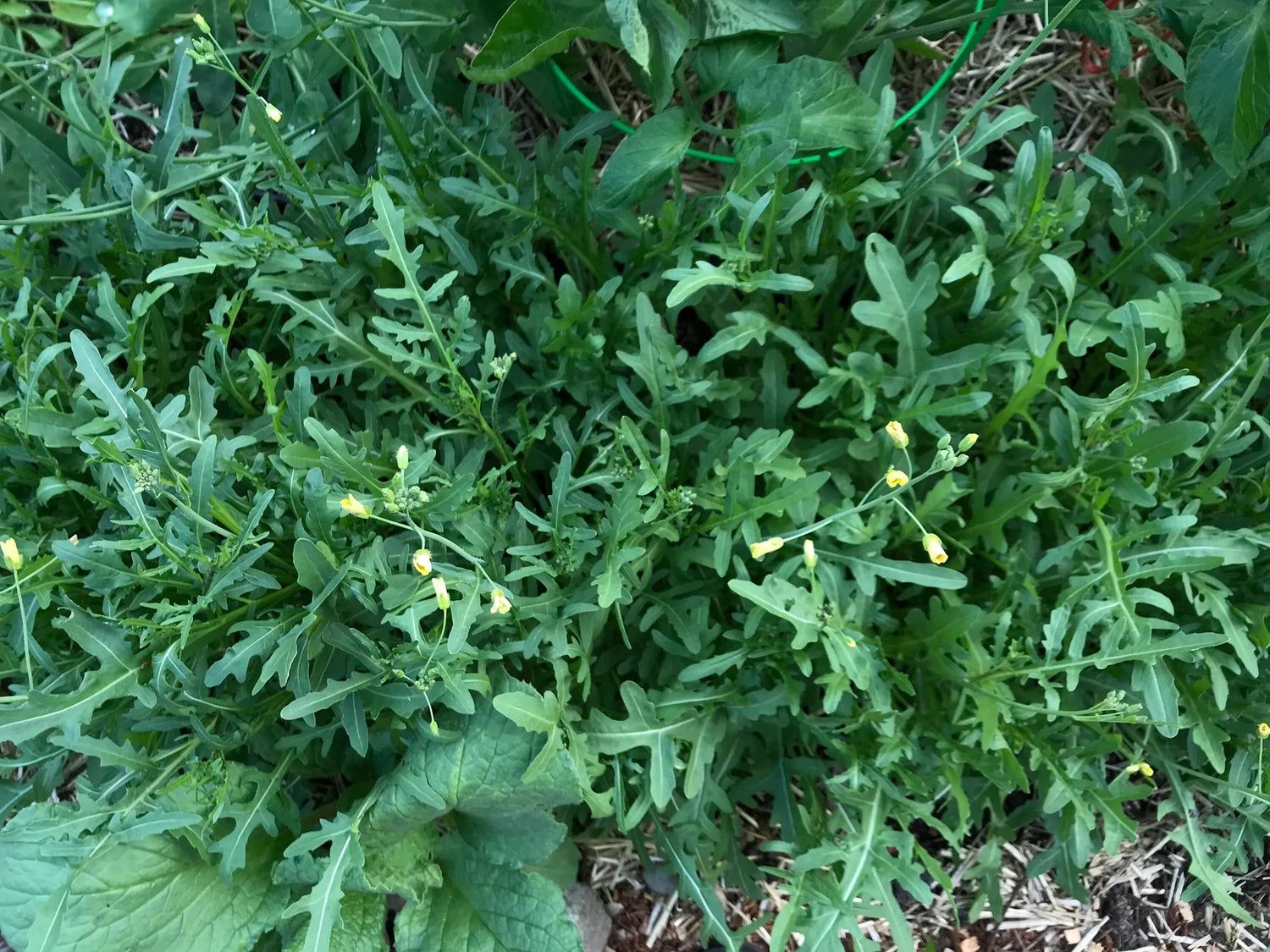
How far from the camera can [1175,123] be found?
1.68 meters

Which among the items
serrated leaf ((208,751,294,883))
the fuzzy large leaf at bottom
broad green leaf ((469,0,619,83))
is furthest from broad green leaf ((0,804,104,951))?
broad green leaf ((469,0,619,83))

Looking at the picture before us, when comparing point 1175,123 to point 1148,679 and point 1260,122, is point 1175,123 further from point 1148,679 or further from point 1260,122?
point 1148,679

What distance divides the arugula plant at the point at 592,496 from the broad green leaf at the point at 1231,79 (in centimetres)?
4

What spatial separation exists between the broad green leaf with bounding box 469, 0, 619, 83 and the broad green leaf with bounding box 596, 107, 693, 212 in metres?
0.16

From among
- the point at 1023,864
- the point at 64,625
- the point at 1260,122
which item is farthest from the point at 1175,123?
the point at 64,625

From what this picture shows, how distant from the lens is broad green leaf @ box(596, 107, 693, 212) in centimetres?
135

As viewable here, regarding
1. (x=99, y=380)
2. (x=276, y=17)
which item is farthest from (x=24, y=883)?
(x=276, y=17)

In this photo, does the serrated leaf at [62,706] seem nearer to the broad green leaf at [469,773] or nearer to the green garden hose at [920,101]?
the broad green leaf at [469,773]

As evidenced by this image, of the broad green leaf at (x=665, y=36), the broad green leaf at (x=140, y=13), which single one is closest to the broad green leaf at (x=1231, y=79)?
the broad green leaf at (x=665, y=36)

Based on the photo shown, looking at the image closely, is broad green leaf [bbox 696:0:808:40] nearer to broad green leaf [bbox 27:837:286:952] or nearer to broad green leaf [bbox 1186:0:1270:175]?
broad green leaf [bbox 1186:0:1270:175]

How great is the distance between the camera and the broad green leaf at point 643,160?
53.2 inches

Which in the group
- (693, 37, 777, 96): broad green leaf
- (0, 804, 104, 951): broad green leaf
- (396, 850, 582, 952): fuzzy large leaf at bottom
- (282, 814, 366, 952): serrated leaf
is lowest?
(396, 850, 582, 952): fuzzy large leaf at bottom

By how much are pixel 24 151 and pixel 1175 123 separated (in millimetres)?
2058

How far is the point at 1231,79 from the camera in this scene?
1.26 metres
